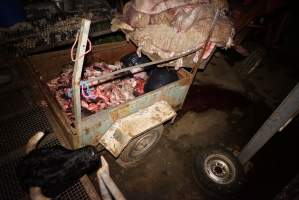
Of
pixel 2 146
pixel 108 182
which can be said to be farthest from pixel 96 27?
pixel 108 182

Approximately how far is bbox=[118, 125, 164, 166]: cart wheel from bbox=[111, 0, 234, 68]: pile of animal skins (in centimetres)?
147

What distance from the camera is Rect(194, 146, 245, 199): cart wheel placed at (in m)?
4.03

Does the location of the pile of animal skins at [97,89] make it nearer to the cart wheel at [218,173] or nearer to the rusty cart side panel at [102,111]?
the rusty cart side panel at [102,111]

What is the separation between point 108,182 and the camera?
2.86 metres

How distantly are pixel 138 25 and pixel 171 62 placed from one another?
1040mm

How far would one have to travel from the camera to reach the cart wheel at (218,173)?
4027 mm

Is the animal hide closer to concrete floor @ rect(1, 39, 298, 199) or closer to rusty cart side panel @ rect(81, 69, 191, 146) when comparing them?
rusty cart side panel @ rect(81, 69, 191, 146)

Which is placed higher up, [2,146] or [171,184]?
[2,146]

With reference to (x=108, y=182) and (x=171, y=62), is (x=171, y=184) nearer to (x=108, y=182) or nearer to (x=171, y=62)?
(x=108, y=182)

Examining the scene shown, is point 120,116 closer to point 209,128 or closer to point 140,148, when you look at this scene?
point 140,148

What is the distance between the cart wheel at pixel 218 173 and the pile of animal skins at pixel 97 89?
198 centimetres

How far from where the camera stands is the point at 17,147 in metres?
3.26

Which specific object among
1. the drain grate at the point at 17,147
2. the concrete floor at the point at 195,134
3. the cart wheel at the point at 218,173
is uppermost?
the drain grate at the point at 17,147

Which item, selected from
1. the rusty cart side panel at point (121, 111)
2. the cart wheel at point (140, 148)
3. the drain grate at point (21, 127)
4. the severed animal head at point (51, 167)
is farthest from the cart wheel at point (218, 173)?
the drain grate at point (21, 127)
